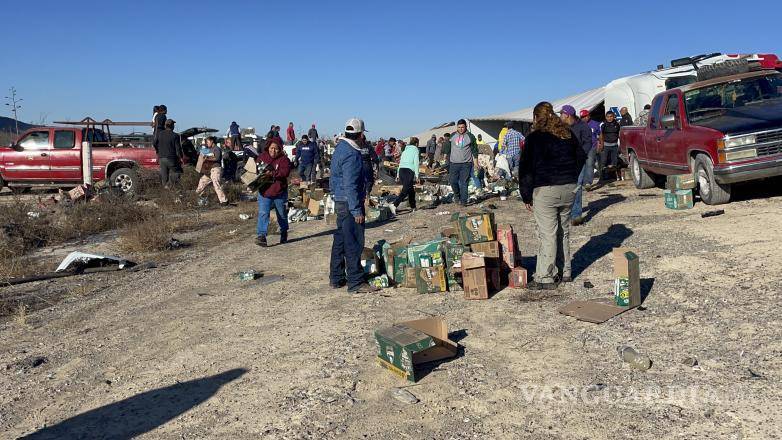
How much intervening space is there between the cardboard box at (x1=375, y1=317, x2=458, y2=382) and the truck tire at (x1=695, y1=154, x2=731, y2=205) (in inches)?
254

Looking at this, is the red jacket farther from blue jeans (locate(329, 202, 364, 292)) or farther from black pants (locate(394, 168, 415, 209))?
black pants (locate(394, 168, 415, 209))

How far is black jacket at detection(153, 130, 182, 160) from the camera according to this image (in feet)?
49.6

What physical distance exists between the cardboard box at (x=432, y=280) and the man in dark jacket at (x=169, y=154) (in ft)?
34.2

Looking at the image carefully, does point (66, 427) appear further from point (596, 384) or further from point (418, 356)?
point (596, 384)

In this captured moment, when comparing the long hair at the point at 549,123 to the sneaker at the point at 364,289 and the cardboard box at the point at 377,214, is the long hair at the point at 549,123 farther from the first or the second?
the cardboard box at the point at 377,214

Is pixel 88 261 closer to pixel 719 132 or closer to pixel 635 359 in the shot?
pixel 635 359

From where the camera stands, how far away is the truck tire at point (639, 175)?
13.1 metres

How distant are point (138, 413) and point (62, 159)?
15134mm

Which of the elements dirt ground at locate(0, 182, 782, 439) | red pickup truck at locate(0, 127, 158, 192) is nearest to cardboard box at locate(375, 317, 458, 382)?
dirt ground at locate(0, 182, 782, 439)

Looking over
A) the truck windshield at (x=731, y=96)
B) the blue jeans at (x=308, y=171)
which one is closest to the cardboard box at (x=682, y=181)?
the truck windshield at (x=731, y=96)

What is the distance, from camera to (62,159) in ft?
56.6

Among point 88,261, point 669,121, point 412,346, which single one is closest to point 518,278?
point 412,346

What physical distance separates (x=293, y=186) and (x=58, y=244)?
6.68 m

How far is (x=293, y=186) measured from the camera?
17.1m
